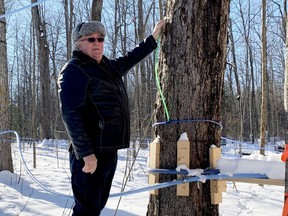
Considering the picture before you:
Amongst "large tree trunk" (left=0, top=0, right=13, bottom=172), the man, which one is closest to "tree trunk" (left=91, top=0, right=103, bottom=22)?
"large tree trunk" (left=0, top=0, right=13, bottom=172)

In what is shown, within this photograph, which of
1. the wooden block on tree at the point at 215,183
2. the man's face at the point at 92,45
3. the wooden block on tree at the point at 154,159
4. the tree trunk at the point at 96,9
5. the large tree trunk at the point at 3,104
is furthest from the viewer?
the tree trunk at the point at 96,9

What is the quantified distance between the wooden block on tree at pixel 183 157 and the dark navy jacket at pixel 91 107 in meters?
0.38

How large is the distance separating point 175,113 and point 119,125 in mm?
348

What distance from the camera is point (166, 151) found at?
2.00 metres

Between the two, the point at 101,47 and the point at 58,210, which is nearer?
the point at 101,47

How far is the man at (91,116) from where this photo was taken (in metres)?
1.94

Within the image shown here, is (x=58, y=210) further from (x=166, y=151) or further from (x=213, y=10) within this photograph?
(x=213, y=10)

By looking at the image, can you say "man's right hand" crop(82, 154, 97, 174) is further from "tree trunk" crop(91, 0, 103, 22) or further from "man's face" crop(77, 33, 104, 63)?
"tree trunk" crop(91, 0, 103, 22)

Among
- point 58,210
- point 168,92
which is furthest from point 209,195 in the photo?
point 58,210

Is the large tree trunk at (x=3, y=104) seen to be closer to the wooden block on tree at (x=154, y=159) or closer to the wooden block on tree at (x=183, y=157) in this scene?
the wooden block on tree at (x=154, y=159)

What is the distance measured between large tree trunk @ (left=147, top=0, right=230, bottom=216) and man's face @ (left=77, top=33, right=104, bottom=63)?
455 mm

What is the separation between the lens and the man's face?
212 cm

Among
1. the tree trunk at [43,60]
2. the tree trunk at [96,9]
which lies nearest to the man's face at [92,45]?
the tree trunk at [96,9]

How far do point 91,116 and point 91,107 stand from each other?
5cm
